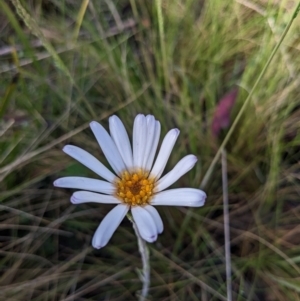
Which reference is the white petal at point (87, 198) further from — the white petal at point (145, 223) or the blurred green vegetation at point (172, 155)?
the blurred green vegetation at point (172, 155)

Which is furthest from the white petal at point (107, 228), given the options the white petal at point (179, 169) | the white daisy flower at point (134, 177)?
the white petal at point (179, 169)

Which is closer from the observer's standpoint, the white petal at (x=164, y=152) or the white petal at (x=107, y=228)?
the white petal at (x=107, y=228)

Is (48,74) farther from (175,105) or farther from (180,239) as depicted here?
(180,239)

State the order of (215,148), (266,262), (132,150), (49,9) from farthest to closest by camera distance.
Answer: (49,9) → (215,148) → (266,262) → (132,150)

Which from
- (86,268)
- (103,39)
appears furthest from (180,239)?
(103,39)

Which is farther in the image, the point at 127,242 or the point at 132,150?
the point at 127,242

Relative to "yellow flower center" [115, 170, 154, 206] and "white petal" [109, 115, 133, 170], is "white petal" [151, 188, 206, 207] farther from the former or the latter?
"white petal" [109, 115, 133, 170]

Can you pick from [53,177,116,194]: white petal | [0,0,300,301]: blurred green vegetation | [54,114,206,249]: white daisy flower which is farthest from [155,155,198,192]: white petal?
[0,0,300,301]: blurred green vegetation
